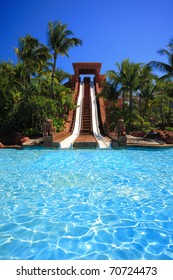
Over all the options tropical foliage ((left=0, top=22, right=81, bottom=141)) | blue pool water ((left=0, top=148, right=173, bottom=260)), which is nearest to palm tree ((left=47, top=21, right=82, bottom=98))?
tropical foliage ((left=0, top=22, right=81, bottom=141))

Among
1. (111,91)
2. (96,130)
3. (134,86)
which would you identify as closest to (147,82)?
(134,86)

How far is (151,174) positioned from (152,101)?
52.6 feet

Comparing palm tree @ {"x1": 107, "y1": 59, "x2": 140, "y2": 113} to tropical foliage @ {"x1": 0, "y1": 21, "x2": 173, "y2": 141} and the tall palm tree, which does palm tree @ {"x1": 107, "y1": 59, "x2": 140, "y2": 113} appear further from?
the tall palm tree

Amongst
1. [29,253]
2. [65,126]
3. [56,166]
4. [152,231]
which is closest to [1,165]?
Result: [56,166]

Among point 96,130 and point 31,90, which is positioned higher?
point 31,90

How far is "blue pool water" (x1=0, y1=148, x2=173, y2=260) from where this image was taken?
3432mm

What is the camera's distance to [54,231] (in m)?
3.96

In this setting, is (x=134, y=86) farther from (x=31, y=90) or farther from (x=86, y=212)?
→ (x=86, y=212)

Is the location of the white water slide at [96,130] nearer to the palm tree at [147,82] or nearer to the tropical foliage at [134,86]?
the tropical foliage at [134,86]

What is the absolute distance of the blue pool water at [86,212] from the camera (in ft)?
11.3

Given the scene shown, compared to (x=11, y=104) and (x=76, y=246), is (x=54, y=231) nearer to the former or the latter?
(x=76, y=246)

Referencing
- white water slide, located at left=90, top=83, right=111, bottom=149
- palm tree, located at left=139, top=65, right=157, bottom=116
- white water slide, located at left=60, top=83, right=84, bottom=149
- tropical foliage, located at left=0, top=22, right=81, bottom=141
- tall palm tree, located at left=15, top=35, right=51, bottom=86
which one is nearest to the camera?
white water slide, located at left=60, top=83, right=84, bottom=149

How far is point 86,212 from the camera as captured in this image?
4730mm
